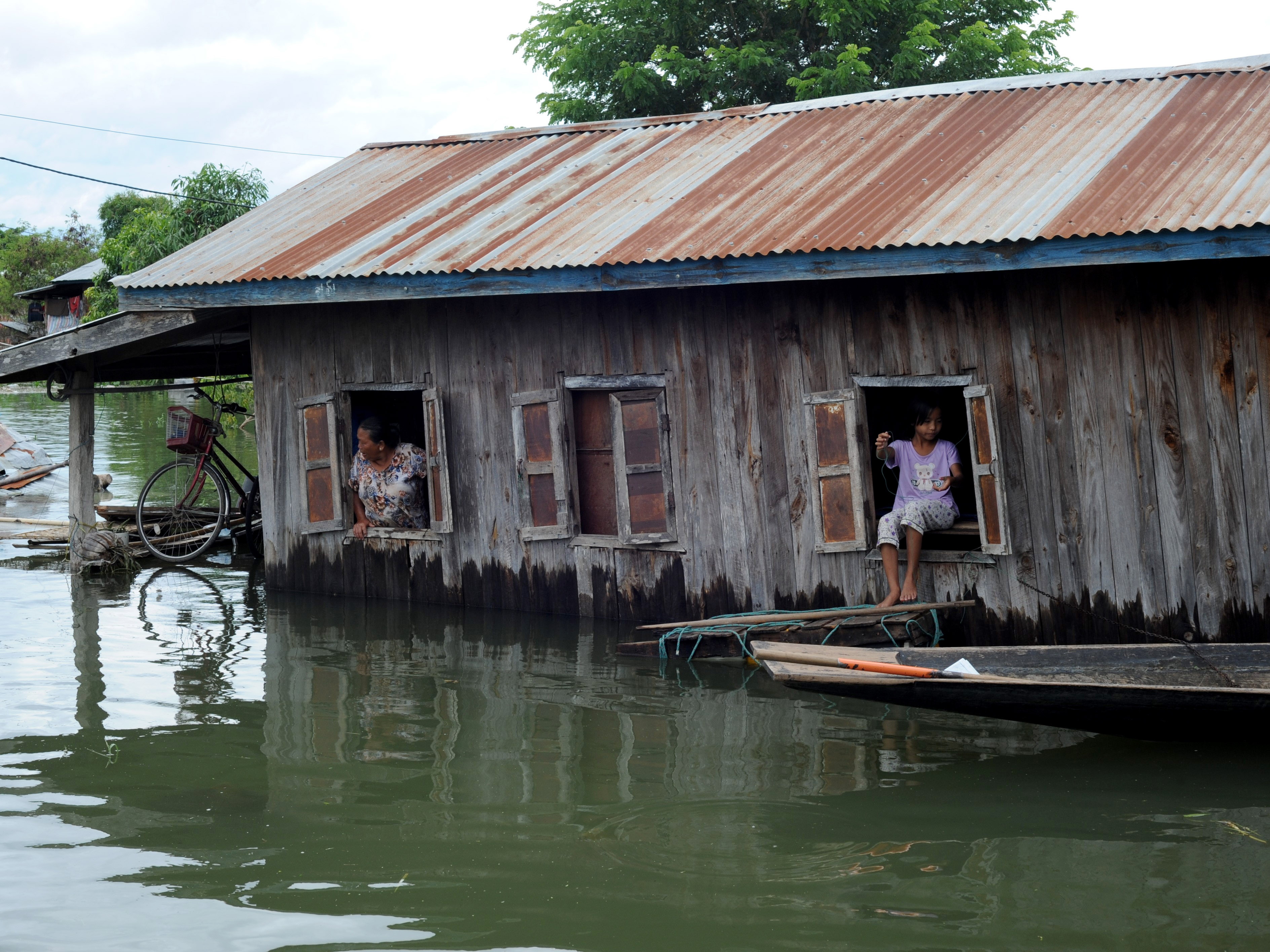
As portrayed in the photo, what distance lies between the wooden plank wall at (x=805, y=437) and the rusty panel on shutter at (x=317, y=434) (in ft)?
0.64

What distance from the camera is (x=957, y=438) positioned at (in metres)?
10.0

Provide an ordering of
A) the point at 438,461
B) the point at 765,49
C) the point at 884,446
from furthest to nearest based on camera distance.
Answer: the point at 765,49
the point at 438,461
the point at 884,446

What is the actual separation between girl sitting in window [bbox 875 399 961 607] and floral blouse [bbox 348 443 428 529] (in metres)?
3.84

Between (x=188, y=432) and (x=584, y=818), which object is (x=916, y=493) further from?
(x=188, y=432)

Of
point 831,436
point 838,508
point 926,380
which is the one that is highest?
point 926,380

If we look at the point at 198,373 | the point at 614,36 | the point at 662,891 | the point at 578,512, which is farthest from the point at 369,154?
the point at 614,36

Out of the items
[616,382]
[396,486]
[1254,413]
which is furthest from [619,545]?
[1254,413]

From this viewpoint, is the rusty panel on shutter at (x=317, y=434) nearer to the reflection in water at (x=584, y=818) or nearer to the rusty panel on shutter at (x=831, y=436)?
the reflection in water at (x=584, y=818)

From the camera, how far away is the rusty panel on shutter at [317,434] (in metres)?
9.61

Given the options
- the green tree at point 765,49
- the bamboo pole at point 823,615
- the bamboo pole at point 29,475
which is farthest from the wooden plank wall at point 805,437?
the green tree at point 765,49

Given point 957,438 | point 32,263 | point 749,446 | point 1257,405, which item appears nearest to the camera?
point 1257,405

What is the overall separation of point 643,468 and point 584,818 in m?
3.63

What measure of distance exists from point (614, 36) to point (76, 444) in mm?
15894

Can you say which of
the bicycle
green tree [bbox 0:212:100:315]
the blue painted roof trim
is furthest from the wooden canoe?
green tree [bbox 0:212:100:315]
